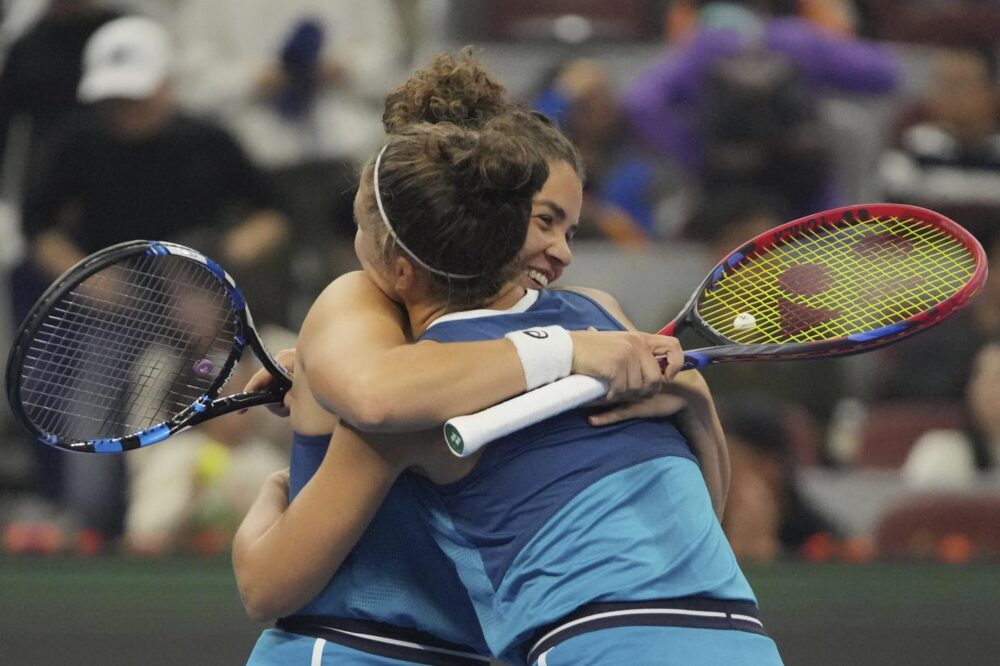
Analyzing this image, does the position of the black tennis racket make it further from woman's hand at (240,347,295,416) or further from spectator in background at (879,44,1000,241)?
spectator in background at (879,44,1000,241)

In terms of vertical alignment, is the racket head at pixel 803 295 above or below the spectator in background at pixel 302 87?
above

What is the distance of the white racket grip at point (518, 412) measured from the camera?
1.83m

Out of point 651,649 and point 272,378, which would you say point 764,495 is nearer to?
point 272,378

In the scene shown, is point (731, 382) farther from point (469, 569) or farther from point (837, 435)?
point (469, 569)

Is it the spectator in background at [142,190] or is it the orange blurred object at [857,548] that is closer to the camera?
the orange blurred object at [857,548]

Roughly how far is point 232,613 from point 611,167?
2.39 metres

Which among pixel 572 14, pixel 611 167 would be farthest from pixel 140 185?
pixel 572 14

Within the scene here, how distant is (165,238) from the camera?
515cm

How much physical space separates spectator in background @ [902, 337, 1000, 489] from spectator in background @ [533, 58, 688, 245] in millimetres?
1230

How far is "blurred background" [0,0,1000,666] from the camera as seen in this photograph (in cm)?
429

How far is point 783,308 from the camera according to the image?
262cm

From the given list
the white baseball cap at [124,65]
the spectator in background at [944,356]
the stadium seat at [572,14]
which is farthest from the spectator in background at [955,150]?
the white baseball cap at [124,65]

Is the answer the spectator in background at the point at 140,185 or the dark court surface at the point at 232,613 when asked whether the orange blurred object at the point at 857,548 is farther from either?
the spectator in background at the point at 140,185

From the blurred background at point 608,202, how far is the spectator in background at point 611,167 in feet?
0.04
